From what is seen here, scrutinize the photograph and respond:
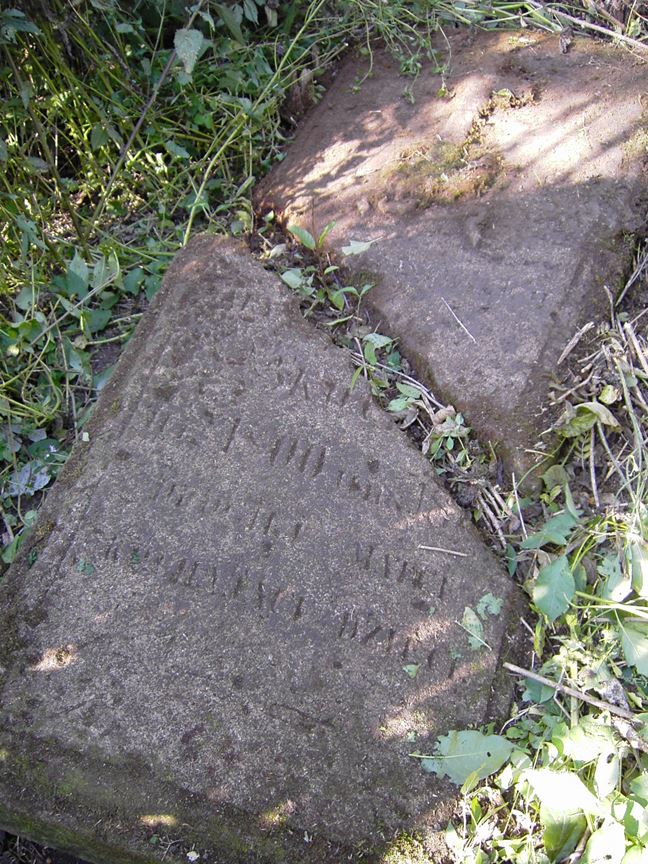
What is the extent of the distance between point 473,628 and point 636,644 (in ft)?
1.30

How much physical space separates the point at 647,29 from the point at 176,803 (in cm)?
322

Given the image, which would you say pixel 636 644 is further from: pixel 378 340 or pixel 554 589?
pixel 378 340

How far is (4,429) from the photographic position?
8.70ft

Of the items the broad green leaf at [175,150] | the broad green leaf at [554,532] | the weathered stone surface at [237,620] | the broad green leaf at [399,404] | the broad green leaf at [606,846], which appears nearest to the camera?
the broad green leaf at [606,846]

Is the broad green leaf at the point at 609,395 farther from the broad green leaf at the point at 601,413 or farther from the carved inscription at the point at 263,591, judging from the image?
the carved inscription at the point at 263,591

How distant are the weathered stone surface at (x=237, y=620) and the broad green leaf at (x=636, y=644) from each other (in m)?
0.29

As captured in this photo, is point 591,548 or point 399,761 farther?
point 591,548

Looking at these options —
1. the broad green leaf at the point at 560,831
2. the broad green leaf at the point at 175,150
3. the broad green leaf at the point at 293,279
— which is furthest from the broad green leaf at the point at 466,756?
the broad green leaf at the point at 175,150

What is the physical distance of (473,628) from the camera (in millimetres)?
2016

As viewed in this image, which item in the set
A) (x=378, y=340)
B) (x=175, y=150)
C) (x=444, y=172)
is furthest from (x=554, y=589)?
(x=175, y=150)

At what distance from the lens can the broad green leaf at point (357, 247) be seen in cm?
266

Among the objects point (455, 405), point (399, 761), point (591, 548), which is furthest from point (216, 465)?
point (591, 548)

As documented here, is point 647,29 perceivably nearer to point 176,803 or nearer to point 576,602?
point 576,602

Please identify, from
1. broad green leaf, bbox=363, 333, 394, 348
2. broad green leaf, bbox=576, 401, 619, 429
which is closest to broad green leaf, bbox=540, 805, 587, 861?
broad green leaf, bbox=576, 401, 619, 429
